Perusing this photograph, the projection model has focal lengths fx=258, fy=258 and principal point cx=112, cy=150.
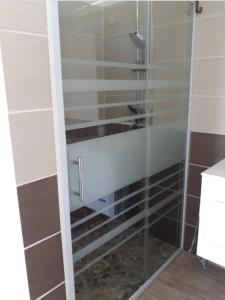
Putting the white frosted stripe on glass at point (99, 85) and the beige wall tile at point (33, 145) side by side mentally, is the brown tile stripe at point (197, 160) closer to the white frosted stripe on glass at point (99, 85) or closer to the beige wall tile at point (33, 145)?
the white frosted stripe on glass at point (99, 85)

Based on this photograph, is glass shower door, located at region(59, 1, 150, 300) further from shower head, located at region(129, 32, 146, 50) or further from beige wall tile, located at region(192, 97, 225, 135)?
beige wall tile, located at region(192, 97, 225, 135)

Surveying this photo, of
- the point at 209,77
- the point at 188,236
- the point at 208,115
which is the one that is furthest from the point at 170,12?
the point at 188,236

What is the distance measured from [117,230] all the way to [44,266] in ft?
1.66

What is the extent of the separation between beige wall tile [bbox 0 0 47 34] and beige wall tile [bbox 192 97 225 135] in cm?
124

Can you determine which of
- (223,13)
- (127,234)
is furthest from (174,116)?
(127,234)

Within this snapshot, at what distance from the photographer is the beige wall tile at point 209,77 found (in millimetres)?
1680

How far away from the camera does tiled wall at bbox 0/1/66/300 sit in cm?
86

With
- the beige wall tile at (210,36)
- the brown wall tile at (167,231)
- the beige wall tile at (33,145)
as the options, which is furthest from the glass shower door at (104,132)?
the beige wall tile at (210,36)

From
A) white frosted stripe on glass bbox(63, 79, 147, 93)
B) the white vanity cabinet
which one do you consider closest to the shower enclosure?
white frosted stripe on glass bbox(63, 79, 147, 93)

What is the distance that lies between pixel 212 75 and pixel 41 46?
1.22 meters

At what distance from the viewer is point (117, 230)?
1.50m

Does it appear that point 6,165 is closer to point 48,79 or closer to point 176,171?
point 48,79

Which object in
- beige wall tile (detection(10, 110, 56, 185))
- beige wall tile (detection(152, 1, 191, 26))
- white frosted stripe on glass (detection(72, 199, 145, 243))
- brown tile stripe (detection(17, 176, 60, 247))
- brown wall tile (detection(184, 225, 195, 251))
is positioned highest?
beige wall tile (detection(152, 1, 191, 26))

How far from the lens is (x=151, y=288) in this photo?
5.84 feet
